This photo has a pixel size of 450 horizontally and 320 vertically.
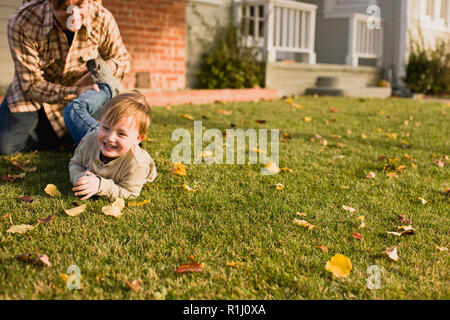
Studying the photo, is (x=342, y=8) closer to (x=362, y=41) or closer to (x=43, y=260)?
(x=362, y=41)

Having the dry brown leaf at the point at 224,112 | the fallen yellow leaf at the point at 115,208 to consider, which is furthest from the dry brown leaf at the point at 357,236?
the dry brown leaf at the point at 224,112

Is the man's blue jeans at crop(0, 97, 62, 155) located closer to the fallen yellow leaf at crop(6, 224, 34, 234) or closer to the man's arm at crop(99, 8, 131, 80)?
the man's arm at crop(99, 8, 131, 80)

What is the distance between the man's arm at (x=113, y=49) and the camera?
3.67m

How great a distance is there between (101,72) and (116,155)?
3.46 feet

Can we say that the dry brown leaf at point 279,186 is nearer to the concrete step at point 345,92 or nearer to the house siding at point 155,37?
the house siding at point 155,37

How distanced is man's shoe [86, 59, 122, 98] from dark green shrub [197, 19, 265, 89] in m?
5.34

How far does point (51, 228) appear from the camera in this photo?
2.21 m

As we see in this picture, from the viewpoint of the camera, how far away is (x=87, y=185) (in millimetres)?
2438

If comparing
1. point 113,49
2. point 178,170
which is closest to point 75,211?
point 178,170

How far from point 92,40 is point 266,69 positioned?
21.5 ft

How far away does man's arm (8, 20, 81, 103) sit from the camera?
11.0 ft
